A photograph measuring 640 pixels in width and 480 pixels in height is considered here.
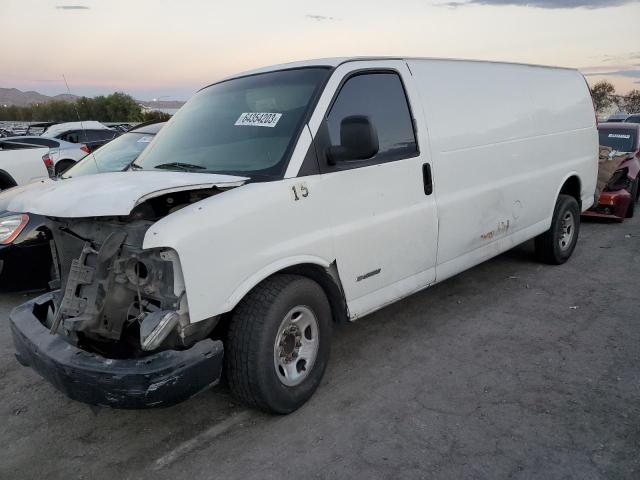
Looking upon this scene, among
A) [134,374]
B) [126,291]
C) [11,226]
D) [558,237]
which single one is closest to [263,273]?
[126,291]

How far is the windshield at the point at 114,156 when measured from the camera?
6.47 m

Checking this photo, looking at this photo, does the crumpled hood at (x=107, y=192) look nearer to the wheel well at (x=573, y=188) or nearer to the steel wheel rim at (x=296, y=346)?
the steel wheel rim at (x=296, y=346)

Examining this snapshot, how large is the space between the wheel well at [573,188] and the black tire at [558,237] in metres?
0.13

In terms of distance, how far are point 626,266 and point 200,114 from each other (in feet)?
16.8

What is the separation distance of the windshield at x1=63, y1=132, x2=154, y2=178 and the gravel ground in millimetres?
2426

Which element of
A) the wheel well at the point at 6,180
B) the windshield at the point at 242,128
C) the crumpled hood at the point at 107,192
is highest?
the windshield at the point at 242,128

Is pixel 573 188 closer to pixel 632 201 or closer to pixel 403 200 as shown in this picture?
pixel 632 201

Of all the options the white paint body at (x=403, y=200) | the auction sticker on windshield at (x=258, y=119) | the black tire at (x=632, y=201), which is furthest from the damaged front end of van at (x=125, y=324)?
the black tire at (x=632, y=201)

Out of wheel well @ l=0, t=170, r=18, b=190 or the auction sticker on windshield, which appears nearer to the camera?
the auction sticker on windshield

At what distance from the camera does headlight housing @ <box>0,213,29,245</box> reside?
203 inches

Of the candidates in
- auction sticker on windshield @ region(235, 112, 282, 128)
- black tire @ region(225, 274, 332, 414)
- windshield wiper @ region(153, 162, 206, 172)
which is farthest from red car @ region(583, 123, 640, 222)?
windshield wiper @ region(153, 162, 206, 172)

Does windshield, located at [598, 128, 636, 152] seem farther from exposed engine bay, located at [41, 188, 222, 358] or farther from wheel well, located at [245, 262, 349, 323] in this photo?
exposed engine bay, located at [41, 188, 222, 358]

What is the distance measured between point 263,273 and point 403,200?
1.34 metres

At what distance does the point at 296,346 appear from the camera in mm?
3301
